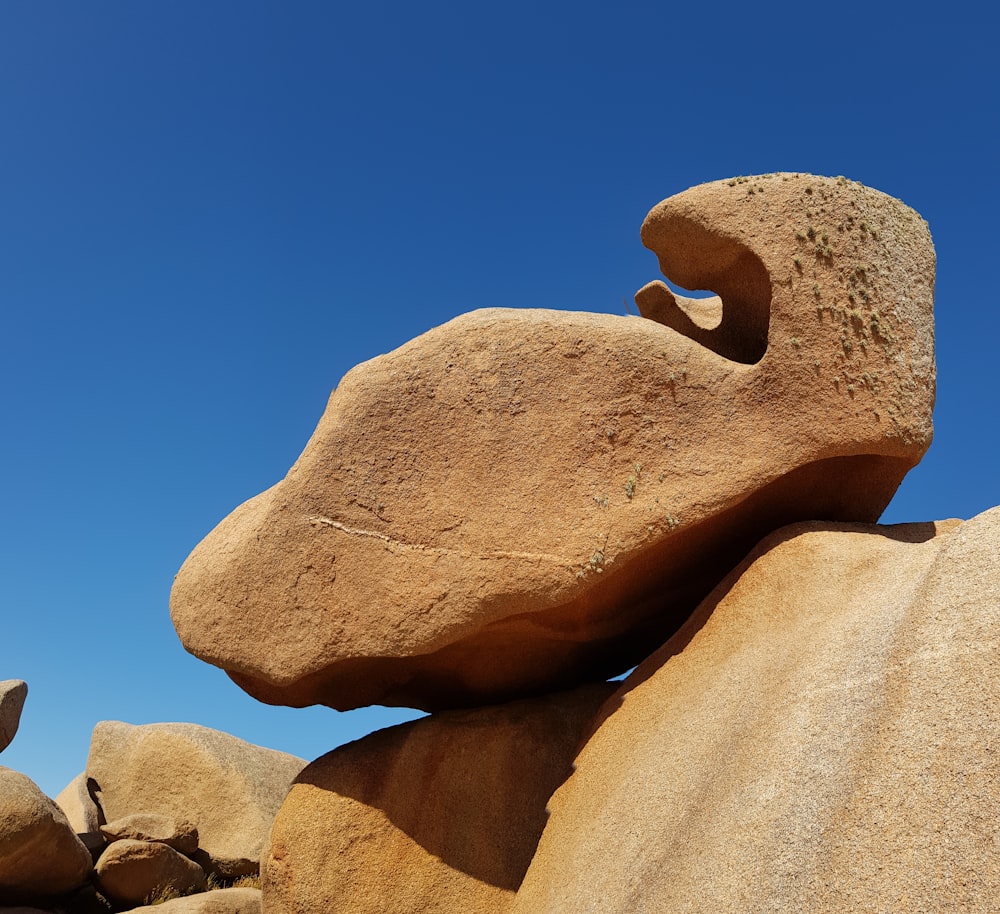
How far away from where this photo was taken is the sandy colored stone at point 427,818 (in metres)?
6.04

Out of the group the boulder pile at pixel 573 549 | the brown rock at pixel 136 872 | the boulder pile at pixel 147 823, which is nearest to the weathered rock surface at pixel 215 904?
the boulder pile at pixel 147 823

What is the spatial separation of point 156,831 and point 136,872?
619mm

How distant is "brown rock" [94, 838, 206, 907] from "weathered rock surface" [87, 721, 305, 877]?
109cm

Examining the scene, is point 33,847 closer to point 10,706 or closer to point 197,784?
point 10,706

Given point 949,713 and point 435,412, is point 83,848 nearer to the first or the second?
point 435,412

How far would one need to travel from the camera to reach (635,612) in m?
6.73

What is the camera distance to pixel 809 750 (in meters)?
4.02

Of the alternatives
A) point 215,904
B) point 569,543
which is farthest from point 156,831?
point 569,543

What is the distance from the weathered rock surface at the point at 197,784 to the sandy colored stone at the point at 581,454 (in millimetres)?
4912

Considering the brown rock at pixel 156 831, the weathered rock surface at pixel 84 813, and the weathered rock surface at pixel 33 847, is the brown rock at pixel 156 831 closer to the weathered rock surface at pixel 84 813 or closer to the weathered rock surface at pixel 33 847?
the weathered rock surface at pixel 84 813

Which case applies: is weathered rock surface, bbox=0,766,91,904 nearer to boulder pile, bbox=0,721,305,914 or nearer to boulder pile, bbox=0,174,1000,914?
boulder pile, bbox=0,721,305,914

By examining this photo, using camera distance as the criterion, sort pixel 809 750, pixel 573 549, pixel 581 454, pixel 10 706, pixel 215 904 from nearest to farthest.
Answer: pixel 809 750 < pixel 573 549 < pixel 581 454 < pixel 215 904 < pixel 10 706

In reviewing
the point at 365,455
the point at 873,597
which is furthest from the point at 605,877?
the point at 365,455

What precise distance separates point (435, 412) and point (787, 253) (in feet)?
8.00
